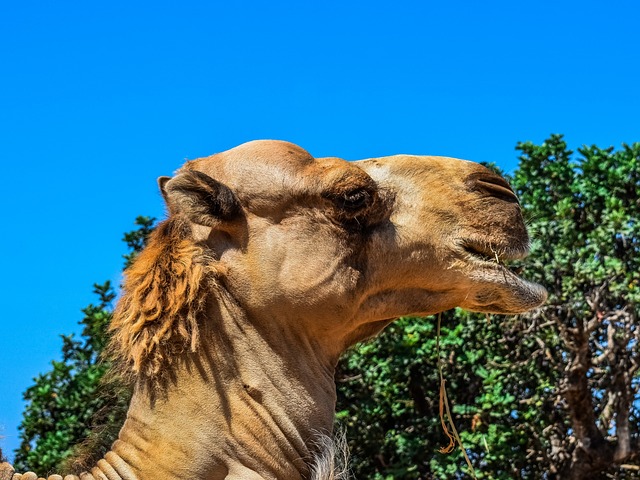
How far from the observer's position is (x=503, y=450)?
32.4 ft

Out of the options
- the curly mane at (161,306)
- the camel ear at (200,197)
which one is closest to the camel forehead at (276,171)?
the camel ear at (200,197)

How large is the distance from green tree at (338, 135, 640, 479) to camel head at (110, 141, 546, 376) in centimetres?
644

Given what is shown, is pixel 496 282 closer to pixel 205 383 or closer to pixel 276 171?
pixel 276 171

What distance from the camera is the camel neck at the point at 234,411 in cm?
Result: 339

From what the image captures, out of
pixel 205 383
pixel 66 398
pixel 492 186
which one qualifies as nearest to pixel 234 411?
pixel 205 383

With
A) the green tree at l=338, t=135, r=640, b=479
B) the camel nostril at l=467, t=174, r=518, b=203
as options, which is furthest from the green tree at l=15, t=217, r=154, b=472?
the camel nostril at l=467, t=174, r=518, b=203

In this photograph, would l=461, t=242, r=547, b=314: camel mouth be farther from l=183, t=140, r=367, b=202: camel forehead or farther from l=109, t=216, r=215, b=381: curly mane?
l=109, t=216, r=215, b=381: curly mane

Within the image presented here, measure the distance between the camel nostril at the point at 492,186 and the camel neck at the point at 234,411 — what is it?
92 cm

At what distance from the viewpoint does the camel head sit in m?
3.63

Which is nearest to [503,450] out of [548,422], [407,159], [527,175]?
[548,422]

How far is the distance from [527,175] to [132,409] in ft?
29.2

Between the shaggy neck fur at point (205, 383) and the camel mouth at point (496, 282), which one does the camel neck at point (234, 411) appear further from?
the camel mouth at point (496, 282)

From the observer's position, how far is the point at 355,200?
3754mm

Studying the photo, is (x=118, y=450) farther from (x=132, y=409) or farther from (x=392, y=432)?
(x=392, y=432)
